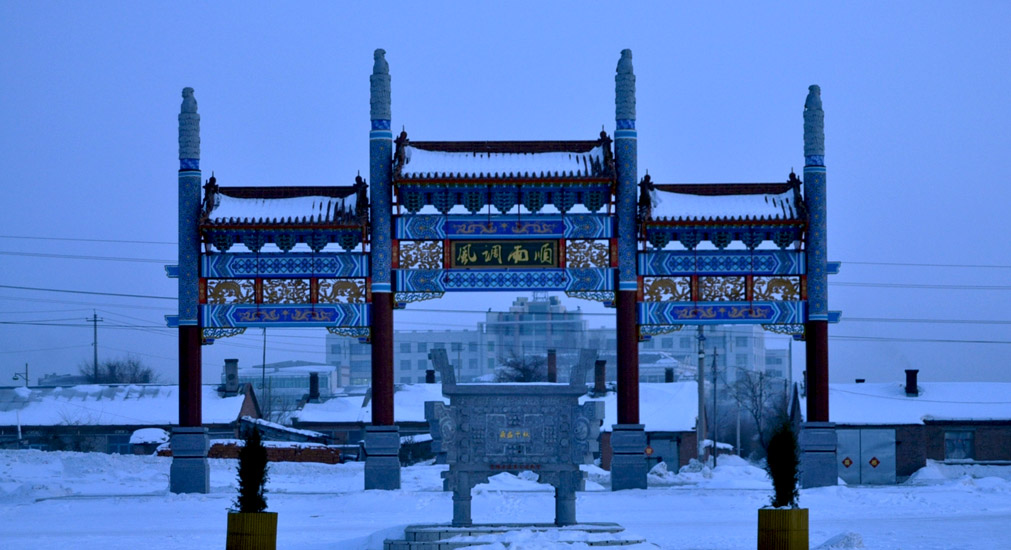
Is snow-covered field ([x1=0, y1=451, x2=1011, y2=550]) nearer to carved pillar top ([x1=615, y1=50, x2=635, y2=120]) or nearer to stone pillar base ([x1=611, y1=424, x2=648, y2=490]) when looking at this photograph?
stone pillar base ([x1=611, y1=424, x2=648, y2=490])

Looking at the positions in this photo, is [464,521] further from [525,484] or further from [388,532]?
[525,484]

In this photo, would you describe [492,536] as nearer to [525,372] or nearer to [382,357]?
[382,357]

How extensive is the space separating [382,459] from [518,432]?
10646 mm

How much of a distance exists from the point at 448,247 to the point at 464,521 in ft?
37.6

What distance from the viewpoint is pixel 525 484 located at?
103ft

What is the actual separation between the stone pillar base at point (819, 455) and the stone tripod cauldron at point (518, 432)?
39.0 ft

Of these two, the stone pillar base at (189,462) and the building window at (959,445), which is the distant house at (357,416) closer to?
the building window at (959,445)

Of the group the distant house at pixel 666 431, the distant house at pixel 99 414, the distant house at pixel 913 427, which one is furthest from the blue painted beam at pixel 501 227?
the distant house at pixel 99 414

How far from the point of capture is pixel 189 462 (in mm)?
29094

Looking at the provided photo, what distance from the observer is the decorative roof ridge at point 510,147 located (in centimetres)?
2975

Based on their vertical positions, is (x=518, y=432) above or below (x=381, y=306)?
below

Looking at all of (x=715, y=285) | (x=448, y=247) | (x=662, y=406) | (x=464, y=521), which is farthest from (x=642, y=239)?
→ (x=662, y=406)

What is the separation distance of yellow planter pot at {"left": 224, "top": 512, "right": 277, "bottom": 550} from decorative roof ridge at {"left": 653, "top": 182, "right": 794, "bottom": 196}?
15.5 metres

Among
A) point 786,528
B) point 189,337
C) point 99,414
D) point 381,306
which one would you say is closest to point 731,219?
point 381,306
